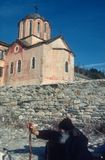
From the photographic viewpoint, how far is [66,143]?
245 inches

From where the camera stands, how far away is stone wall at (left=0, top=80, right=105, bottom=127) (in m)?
11.1

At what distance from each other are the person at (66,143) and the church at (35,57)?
840 inches

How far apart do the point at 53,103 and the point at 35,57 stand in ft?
58.4

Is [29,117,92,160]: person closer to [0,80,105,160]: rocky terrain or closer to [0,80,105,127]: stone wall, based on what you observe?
[0,80,105,160]: rocky terrain

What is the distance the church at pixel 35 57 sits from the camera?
28750 mm

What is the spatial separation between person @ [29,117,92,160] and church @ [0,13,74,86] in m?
21.3

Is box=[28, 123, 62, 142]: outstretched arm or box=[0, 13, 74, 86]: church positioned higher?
box=[0, 13, 74, 86]: church

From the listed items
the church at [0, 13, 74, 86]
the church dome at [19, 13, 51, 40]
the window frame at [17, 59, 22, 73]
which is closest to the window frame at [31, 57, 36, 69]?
the church at [0, 13, 74, 86]

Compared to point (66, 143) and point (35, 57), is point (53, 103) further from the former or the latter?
point (35, 57)

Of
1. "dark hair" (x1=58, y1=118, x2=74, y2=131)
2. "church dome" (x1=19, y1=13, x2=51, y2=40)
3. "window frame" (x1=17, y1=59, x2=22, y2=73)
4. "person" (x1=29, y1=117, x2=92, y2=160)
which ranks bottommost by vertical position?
"person" (x1=29, y1=117, x2=92, y2=160)

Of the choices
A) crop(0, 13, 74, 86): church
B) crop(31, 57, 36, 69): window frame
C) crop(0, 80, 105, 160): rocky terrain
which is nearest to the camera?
crop(0, 80, 105, 160): rocky terrain

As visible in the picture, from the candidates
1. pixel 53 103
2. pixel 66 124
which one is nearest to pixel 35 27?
pixel 53 103

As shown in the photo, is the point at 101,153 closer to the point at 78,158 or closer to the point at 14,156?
the point at 78,158

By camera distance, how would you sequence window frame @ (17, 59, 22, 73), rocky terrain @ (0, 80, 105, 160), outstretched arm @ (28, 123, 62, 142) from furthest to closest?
window frame @ (17, 59, 22, 73), rocky terrain @ (0, 80, 105, 160), outstretched arm @ (28, 123, 62, 142)
